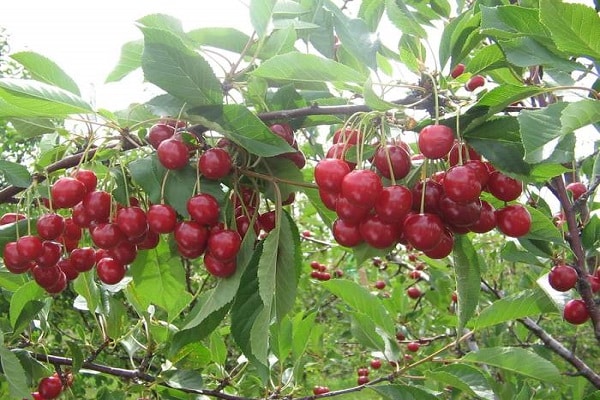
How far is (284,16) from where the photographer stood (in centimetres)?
150

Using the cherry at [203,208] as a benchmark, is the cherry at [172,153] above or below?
above

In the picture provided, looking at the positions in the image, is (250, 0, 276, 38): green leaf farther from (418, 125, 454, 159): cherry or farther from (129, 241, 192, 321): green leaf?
(129, 241, 192, 321): green leaf

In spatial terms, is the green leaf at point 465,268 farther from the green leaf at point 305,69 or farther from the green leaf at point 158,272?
the green leaf at point 158,272

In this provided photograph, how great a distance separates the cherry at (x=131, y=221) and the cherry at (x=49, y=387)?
1515mm

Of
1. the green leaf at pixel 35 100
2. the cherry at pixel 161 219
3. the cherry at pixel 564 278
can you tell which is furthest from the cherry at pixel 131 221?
the cherry at pixel 564 278

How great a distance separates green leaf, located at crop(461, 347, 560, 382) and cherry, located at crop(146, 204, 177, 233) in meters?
1.22

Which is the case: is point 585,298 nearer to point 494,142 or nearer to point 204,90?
point 494,142

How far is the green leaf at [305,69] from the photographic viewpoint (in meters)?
1.26

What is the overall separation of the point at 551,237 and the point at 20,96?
53.9 inches

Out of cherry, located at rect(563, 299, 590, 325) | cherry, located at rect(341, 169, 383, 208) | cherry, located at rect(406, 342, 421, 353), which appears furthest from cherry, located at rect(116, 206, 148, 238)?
cherry, located at rect(406, 342, 421, 353)

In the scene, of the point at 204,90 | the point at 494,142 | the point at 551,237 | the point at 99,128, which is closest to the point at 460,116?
the point at 494,142

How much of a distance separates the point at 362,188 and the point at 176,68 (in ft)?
1.54

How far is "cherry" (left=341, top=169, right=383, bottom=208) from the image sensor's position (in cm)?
115

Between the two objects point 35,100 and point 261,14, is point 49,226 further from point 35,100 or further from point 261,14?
point 261,14
